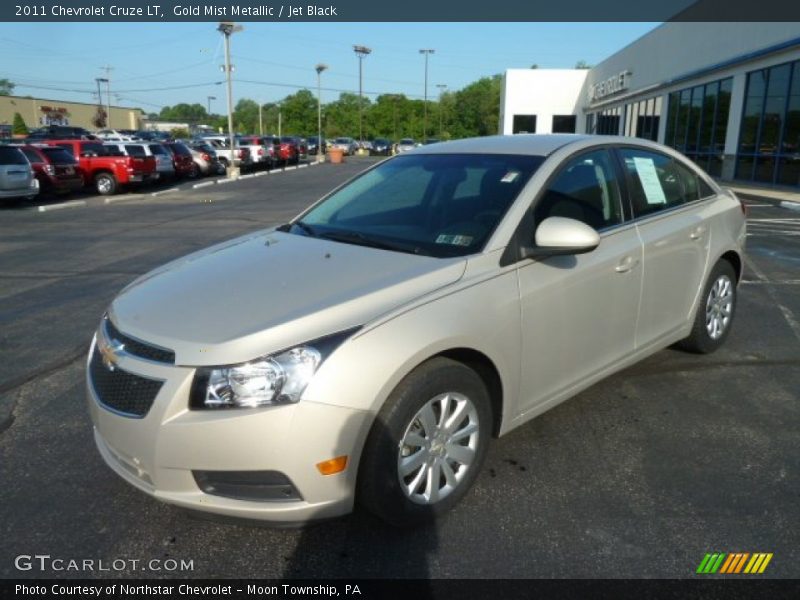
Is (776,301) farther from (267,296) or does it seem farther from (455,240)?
(267,296)

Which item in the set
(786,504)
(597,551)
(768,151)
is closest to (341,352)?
(597,551)

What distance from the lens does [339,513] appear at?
2586mm

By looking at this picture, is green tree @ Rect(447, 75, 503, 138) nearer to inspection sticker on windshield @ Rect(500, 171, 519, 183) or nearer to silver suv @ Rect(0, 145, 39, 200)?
silver suv @ Rect(0, 145, 39, 200)

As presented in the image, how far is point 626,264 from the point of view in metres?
3.73

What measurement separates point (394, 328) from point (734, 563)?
1.67 metres

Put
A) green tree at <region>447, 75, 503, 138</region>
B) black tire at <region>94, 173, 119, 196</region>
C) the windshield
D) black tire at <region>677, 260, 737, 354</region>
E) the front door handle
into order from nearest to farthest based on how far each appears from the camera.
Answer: the windshield, the front door handle, black tire at <region>677, 260, 737, 354</region>, black tire at <region>94, 173, 119, 196</region>, green tree at <region>447, 75, 503, 138</region>

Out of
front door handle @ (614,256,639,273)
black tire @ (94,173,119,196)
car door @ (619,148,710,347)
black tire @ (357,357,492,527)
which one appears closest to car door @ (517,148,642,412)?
front door handle @ (614,256,639,273)

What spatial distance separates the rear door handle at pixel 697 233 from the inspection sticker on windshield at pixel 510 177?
153cm

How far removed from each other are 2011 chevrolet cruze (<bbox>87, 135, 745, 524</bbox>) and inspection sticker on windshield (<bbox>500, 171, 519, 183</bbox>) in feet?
0.05

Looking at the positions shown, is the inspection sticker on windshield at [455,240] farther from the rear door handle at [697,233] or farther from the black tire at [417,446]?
the rear door handle at [697,233]

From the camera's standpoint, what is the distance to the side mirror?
123 inches

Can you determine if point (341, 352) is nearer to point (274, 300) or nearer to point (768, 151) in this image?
point (274, 300)

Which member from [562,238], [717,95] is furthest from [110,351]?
[717,95]

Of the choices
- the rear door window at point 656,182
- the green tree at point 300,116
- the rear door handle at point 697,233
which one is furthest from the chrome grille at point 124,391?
the green tree at point 300,116
